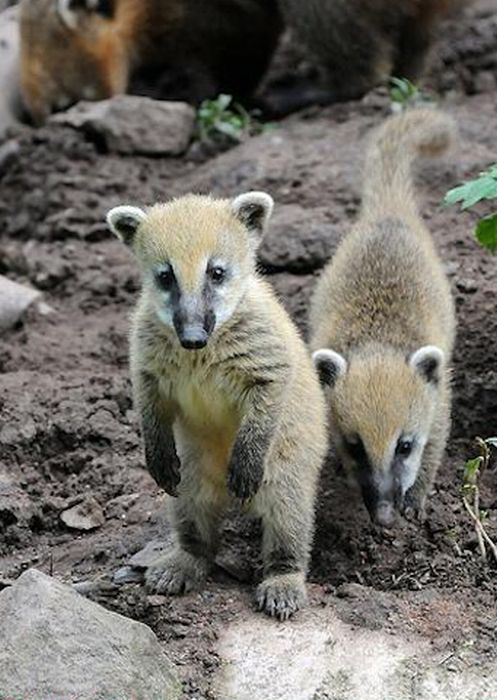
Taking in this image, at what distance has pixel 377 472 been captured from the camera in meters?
5.32

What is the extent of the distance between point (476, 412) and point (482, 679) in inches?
72.9

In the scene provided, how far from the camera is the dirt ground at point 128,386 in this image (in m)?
4.79

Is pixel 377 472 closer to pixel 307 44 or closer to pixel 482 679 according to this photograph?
pixel 482 679

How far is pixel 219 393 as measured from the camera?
4738mm

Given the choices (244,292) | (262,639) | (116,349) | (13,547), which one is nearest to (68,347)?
(116,349)

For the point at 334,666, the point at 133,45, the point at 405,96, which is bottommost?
the point at 133,45

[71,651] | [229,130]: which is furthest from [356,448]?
[229,130]

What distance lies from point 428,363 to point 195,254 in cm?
128

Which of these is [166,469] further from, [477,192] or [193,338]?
[477,192]

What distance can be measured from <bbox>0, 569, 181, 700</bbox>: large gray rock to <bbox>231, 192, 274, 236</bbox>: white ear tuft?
1385 mm

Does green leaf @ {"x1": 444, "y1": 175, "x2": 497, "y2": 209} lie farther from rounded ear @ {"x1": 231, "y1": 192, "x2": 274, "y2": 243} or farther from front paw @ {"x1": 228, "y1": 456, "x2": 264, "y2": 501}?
front paw @ {"x1": 228, "y1": 456, "x2": 264, "y2": 501}

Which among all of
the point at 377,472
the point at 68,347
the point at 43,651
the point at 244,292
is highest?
the point at 244,292

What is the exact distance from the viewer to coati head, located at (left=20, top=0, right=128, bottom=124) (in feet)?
29.9

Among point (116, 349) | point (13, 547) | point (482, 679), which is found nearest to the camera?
point (482, 679)
